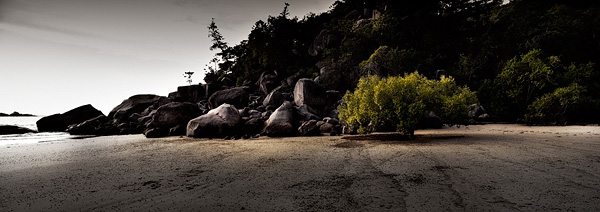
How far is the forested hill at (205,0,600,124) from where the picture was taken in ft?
65.4

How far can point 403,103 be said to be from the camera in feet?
38.1

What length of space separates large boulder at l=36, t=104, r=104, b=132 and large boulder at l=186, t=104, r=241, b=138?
86.0 feet

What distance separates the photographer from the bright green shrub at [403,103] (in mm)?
11711

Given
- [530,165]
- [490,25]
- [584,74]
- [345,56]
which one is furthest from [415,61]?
[530,165]

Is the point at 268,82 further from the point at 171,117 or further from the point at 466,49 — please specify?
the point at 466,49

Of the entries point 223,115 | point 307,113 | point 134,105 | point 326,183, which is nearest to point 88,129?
point 134,105

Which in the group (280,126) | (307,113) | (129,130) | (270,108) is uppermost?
(270,108)

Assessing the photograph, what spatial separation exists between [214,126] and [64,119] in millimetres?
28718

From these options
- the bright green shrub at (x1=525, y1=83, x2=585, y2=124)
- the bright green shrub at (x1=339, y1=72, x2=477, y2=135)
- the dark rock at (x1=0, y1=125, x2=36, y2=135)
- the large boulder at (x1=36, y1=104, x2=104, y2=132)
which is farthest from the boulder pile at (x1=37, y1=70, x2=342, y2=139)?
the bright green shrub at (x1=525, y1=83, x2=585, y2=124)

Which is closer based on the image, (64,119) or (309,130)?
(309,130)

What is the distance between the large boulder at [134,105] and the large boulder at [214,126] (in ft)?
66.3

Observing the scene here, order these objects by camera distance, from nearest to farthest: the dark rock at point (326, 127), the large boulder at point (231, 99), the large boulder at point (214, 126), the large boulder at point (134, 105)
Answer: the large boulder at point (214, 126), the dark rock at point (326, 127), the large boulder at point (231, 99), the large boulder at point (134, 105)

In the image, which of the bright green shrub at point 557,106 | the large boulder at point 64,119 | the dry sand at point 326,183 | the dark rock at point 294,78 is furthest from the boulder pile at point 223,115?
the bright green shrub at point 557,106

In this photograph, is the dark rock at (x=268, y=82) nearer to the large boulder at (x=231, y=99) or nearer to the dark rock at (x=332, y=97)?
the large boulder at (x=231, y=99)
